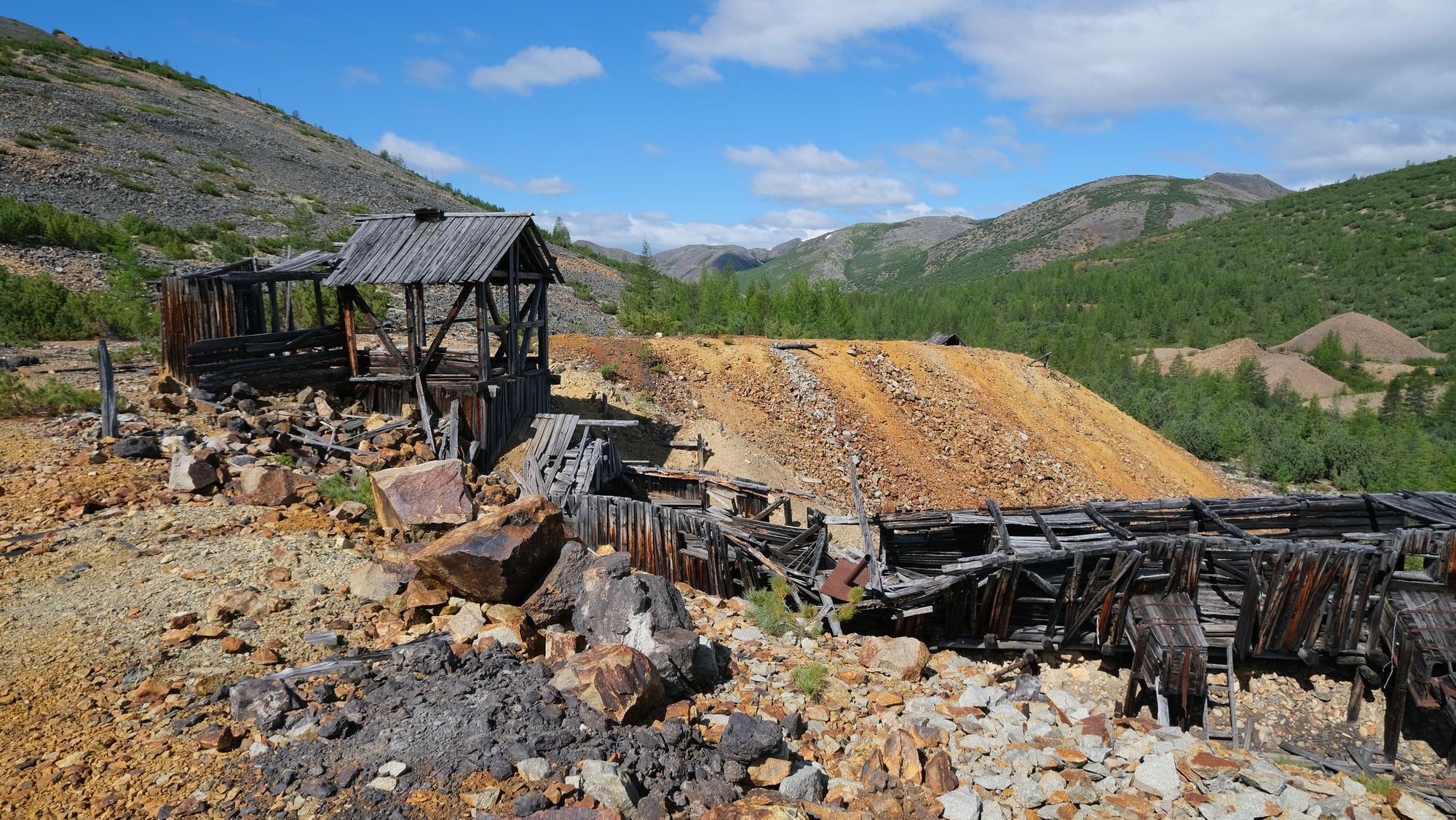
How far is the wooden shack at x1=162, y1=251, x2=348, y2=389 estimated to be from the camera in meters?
12.9

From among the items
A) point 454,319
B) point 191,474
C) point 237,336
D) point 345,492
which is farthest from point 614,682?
point 237,336

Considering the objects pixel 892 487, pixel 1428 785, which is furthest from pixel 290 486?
pixel 1428 785

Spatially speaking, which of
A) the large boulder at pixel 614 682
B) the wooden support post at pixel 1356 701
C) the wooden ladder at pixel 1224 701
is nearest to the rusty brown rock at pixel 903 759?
the large boulder at pixel 614 682

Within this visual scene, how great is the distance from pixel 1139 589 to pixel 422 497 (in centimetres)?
998

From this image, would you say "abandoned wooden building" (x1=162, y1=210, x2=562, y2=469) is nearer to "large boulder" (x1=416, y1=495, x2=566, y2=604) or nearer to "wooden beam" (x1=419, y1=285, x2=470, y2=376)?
"wooden beam" (x1=419, y1=285, x2=470, y2=376)

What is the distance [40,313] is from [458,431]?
523 inches

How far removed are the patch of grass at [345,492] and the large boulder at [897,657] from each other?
695 centimetres

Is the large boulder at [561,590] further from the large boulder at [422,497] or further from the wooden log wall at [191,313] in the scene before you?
the wooden log wall at [191,313]

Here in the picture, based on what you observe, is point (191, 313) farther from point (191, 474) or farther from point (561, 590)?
point (561, 590)

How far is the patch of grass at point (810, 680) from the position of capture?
7176mm

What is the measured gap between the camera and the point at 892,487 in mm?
18234

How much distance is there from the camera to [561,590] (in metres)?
7.83

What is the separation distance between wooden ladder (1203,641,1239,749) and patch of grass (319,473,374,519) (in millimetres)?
11499

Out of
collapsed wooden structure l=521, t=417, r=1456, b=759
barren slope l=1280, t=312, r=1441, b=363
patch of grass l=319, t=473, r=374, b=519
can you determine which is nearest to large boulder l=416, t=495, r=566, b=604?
collapsed wooden structure l=521, t=417, r=1456, b=759
